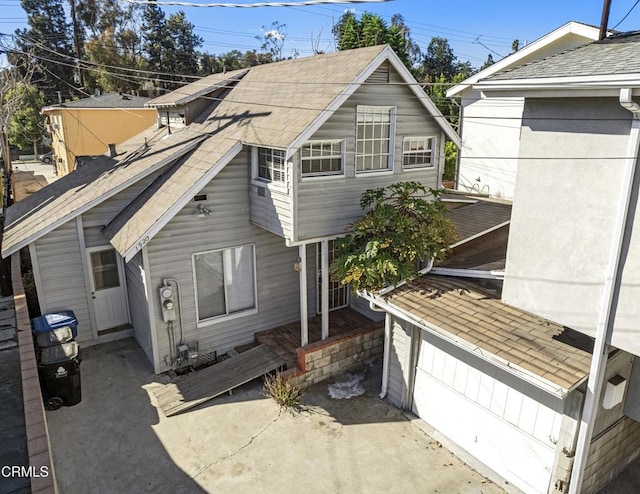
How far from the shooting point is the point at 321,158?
9.52 metres

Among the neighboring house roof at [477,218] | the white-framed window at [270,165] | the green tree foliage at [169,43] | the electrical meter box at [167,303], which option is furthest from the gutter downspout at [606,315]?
the green tree foliage at [169,43]

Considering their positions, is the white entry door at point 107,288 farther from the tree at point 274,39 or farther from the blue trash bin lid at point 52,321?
the tree at point 274,39

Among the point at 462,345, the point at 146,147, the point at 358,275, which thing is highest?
the point at 146,147

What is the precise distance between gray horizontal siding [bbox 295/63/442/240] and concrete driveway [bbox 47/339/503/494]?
3797 millimetres

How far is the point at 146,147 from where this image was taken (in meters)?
14.8

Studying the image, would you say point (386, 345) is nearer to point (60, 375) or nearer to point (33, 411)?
→ point (33, 411)

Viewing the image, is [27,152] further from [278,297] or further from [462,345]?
[462,345]

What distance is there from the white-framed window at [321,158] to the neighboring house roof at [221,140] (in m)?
0.55

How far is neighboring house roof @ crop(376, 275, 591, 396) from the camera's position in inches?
247

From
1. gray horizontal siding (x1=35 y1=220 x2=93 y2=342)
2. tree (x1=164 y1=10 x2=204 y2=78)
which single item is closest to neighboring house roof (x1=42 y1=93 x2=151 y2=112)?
gray horizontal siding (x1=35 y1=220 x2=93 y2=342)

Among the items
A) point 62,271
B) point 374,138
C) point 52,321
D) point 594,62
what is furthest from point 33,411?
point 594,62

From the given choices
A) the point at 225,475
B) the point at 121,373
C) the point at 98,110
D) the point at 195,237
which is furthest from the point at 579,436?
the point at 98,110

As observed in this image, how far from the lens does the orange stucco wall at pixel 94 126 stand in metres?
26.3

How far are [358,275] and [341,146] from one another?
2.86 meters
